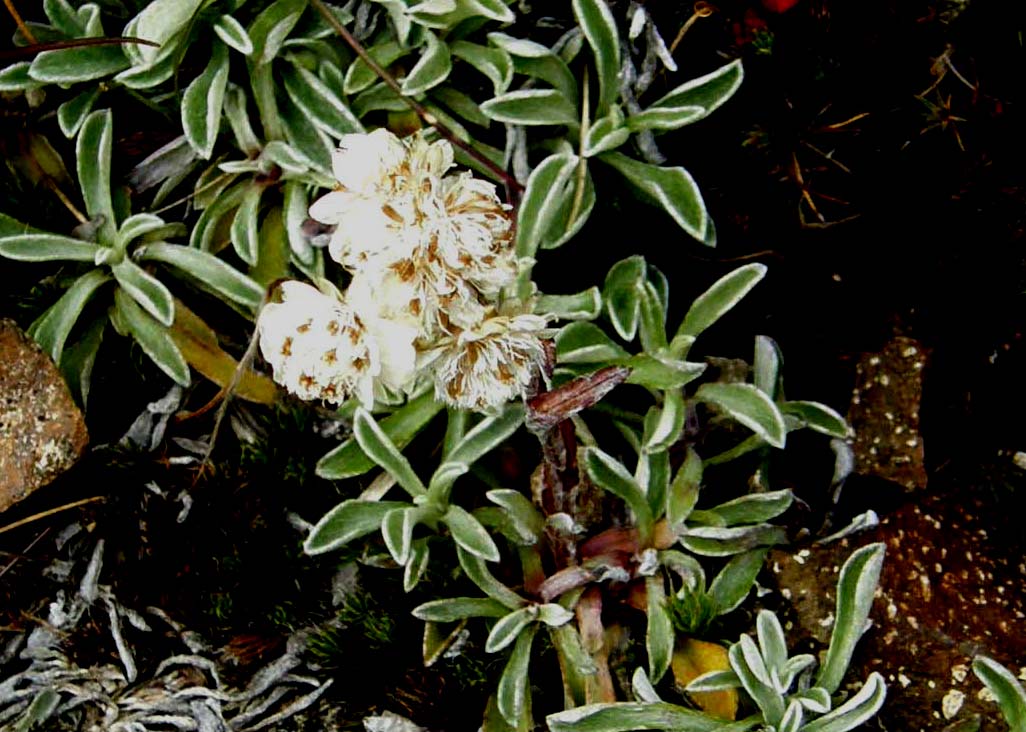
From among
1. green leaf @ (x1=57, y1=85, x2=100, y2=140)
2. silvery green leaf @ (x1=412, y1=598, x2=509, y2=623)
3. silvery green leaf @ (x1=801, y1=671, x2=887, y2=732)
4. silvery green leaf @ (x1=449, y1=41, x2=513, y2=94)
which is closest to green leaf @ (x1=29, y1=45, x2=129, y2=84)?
green leaf @ (x1=57, y1=85, x2=100, y2=140)

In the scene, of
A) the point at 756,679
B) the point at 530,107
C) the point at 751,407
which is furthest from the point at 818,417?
the point at 530,107

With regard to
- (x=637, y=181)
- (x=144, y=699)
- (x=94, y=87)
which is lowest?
(x=144, y=699)

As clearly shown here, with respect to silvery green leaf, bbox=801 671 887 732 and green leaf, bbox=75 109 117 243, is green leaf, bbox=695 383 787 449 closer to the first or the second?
silvery green leaf, bbox=801 671 887 732

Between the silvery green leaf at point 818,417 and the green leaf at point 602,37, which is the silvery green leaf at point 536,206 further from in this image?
the silvery green leaf at point 818,417

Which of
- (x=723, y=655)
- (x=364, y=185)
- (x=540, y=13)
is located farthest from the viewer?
(x=540, y=13)

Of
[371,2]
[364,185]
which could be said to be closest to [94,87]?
[371,2]

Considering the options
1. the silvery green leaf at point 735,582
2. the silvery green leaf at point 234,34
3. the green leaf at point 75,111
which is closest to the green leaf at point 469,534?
the silvery green leaf at point 735,582

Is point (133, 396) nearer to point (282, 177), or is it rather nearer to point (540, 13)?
point (282, 177)

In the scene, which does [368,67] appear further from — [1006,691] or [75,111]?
[1006,691]
